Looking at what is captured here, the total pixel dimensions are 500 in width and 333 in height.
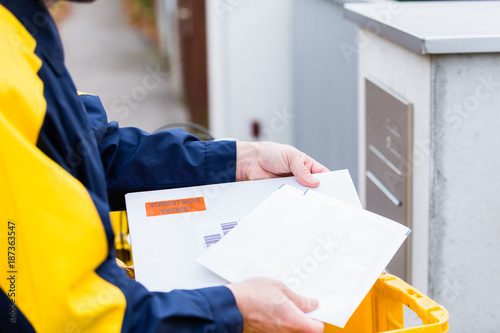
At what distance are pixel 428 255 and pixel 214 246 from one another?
1.26 metres

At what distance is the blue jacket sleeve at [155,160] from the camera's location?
1967 mm

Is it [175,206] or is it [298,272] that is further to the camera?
[175,206]

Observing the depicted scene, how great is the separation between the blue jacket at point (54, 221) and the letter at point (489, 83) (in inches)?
56.9

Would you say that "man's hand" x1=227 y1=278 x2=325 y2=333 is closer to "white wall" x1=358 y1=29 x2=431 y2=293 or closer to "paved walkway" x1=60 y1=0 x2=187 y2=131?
"white wall" x1=358 y1=29 x2=431 y2=293

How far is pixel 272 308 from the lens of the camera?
1451 millimetres

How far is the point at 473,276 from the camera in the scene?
2.62 m

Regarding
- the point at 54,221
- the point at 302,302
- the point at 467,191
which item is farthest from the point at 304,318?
the point at 467,191

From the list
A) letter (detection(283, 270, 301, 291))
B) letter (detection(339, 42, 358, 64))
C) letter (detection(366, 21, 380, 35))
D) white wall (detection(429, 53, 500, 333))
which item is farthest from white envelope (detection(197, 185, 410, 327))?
letter (detection(339, 42, 358, 64))

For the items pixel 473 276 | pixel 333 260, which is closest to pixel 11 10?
pixel 333 260

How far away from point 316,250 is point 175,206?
41 cm

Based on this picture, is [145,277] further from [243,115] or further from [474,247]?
[243,115]

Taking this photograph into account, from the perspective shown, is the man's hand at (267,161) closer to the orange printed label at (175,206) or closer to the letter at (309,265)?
the orange printed label at (175,206)

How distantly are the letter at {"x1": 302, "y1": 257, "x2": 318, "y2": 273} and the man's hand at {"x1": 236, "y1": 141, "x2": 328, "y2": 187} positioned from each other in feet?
1.37

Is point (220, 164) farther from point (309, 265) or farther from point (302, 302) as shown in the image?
point (302, 302)
